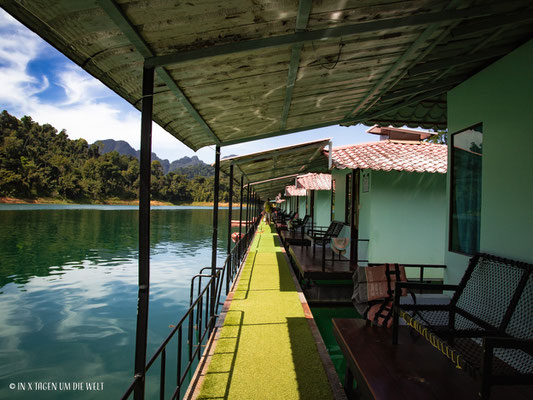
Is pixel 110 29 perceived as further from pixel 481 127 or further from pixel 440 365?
pixel 481 127

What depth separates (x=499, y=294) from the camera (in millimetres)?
3152

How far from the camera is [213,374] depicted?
3506 mm

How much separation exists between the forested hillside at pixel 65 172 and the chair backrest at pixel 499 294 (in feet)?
173

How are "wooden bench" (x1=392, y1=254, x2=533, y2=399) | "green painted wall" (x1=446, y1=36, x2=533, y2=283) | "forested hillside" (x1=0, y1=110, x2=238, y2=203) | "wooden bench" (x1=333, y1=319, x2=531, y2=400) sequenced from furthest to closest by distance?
1. "forested hillside" (x1=0, y1=110, x2=238, y2=203)
2. "green painted wall" (x1=446, y1=36, x2=533, y2=283)
3. "wooden bench" (x1=392, y1=254, x2=533, y2=399)
4. "wooden bench" (x1=333, y1=319, x2=531, y2=400)

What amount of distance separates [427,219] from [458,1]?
20.9 ft

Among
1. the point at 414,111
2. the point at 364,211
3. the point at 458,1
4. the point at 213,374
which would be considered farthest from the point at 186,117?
the point at 364,211

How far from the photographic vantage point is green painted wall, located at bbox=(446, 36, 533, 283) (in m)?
3.18

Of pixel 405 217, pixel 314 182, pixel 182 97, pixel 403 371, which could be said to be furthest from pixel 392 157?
pixel 314 182

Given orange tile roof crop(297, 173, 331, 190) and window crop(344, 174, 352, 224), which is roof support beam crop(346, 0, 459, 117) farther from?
orange tile roof crop(297, 173, 331, 190)

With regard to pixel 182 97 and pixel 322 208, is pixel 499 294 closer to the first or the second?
pixel 182 97

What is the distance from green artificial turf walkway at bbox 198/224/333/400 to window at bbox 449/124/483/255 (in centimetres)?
254

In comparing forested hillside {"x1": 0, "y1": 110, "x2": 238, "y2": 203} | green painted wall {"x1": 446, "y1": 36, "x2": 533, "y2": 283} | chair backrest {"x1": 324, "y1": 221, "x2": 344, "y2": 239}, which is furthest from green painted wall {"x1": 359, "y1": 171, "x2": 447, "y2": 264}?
forested hillside {"x1": 0, "y1": 110, "x2": 238, "y2": 203}

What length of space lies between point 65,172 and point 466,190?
82.3 m

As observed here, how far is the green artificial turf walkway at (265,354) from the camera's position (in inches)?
126
